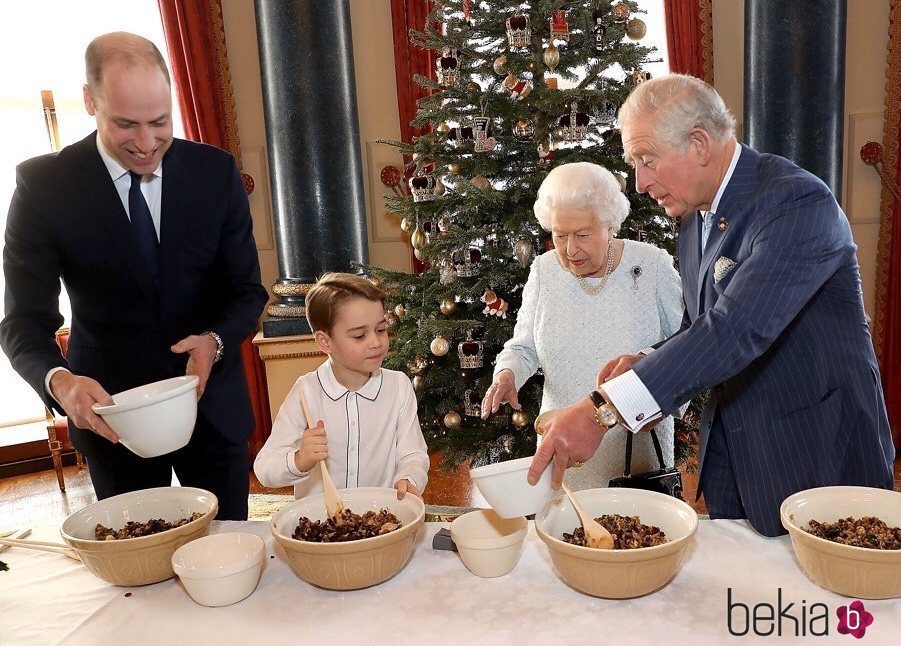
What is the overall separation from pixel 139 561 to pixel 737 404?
4.16 ft

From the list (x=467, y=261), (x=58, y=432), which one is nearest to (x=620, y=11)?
(x=467, y=261)

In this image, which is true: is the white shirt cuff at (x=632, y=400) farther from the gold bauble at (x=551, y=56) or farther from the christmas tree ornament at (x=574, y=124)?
the gold bauble at (x=551, y=56)

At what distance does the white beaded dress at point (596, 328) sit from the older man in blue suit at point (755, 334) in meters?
0.73

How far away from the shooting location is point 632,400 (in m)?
1.48

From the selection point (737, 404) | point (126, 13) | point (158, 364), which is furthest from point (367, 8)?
point (737, 404)

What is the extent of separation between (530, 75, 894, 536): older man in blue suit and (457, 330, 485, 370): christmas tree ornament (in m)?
1.77

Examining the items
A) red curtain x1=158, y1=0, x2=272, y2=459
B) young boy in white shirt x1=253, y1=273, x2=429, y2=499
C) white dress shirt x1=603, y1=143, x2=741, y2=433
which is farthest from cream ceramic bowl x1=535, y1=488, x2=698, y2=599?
red curtain x1=158, y1=0, x2=272, y2=459

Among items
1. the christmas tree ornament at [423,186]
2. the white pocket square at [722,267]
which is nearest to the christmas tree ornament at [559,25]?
the christmas tree ornament at [423,186]

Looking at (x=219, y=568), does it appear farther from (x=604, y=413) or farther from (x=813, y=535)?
(x=813, y=535)

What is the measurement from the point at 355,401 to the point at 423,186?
2.03 m

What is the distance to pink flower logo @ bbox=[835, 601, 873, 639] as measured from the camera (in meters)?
1.20

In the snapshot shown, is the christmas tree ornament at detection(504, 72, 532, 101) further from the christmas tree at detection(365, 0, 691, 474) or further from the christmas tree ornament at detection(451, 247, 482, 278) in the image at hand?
the christmas tree ornament at detection(451, 247, 482, 278)

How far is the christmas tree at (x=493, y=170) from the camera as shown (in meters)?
3.53

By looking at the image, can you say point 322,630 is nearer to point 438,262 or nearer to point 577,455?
point 577,455
